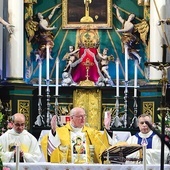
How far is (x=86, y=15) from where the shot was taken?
15.2m

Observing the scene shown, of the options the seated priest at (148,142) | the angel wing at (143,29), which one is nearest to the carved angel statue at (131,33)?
the angel wing at (143,29)

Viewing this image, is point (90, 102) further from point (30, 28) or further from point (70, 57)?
point (30, 28)

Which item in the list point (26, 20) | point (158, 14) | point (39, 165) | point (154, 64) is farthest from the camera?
point (26, 20)

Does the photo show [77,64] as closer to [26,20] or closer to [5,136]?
[26,20]

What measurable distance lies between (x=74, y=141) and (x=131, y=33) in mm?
5058

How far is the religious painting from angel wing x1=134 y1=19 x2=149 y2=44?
63 cm

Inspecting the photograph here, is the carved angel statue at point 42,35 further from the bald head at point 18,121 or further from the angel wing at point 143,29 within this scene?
the bald head at point 18,121

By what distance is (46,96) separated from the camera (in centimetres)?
1462

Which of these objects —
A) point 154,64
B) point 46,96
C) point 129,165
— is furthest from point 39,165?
A: point 46,96

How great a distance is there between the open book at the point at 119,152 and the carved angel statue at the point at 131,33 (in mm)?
5525

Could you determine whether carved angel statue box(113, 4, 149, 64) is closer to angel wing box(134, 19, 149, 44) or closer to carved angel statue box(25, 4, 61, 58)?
angel wing box(134, 19, 149, 44)

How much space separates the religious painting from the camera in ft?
49.6

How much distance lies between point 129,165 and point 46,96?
19.1ft

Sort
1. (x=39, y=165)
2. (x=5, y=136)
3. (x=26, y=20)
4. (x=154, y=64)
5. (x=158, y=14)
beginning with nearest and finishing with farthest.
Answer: (x=154, y=64) → (x=39, y=165) → (x=5, y=136) → (x=158, y=14) → (x=26, y=20)
